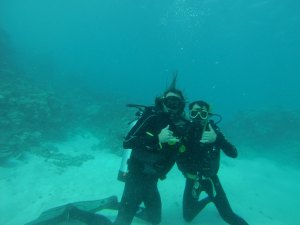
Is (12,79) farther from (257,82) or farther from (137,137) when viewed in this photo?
(257,82)

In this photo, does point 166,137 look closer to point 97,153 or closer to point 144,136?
point 144,136

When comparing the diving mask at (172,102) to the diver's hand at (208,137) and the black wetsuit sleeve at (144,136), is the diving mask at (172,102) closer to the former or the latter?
the black wetsuit sleeve at (144,136)

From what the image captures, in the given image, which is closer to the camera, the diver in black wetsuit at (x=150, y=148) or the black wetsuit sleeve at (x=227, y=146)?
the diver in black wetsuit at (x=150, y=148)

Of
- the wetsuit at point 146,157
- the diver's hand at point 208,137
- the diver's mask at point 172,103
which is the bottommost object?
the wetsuit at point 146,157

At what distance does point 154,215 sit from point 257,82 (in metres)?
106

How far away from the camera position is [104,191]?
867 centimetres

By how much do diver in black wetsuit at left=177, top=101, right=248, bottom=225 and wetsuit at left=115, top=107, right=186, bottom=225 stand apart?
1.06ft

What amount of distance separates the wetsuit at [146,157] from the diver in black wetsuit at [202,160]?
323 mm

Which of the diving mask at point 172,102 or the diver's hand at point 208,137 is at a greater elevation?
the diving mask at point 172,102

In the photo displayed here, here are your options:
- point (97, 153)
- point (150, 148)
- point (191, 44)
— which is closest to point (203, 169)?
point (150, 148)

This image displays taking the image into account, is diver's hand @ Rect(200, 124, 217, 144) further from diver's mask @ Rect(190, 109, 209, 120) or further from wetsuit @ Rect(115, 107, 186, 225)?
wetsuit @ Rect(115, 107, 186, 225)

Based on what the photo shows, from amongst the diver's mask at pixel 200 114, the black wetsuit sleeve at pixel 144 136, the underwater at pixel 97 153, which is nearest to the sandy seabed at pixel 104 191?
the underwater at pixel 97 153

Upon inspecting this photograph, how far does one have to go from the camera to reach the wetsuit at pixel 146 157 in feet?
17.5

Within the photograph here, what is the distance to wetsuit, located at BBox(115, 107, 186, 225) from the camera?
534cm
